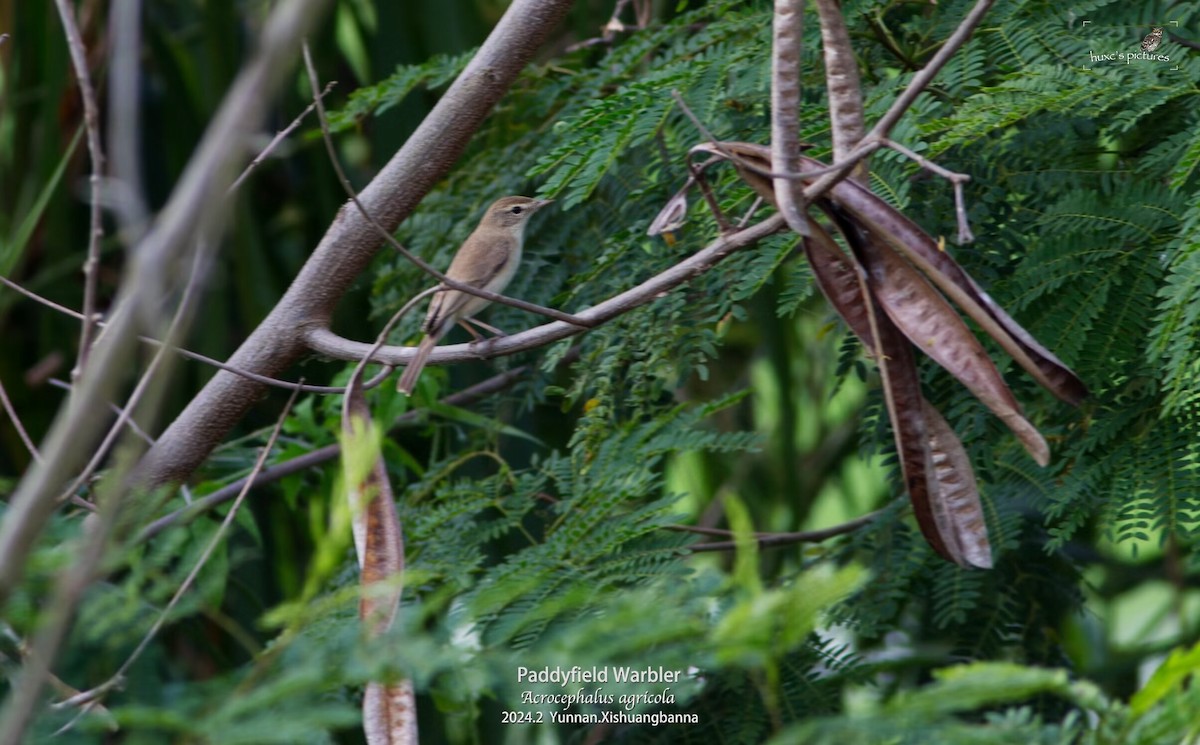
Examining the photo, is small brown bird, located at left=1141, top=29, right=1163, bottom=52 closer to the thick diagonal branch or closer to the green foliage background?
the green foliage background

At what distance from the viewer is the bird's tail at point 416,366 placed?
78.2 inches

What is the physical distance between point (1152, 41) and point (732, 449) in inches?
44.0

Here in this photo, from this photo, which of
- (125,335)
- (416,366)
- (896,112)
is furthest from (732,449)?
(125,335)

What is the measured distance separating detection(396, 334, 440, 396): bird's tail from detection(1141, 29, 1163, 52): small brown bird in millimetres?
1430

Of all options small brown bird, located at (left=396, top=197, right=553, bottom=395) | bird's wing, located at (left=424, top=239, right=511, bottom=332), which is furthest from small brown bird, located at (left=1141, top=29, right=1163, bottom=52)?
bird's wing, located at (left=424, top=239, right=511, bottom=332)

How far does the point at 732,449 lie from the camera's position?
8.14 feet

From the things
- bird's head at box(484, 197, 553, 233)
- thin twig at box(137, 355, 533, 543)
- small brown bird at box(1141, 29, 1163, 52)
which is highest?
small brown bird at box(1141, 29, 1163, 52)

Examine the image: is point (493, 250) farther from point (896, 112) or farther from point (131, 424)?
point (131, 424)

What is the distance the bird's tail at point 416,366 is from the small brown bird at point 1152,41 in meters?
1.43

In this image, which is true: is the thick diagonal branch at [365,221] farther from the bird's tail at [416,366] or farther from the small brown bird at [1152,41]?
the small brown bird at [1152,41]

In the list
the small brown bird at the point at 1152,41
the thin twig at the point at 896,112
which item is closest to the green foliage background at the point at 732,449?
the small brown bird at the point at 1152,41

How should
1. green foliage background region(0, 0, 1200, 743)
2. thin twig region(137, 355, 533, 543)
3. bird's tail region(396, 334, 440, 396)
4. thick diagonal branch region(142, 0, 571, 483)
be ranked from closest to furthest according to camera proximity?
green foliage background region(0, 0, 1200, 743) < bird's tail region(396, 334, 440, 396) < thick diagonal branch region(142, 0, 571, 483) < thin twig region(137, 355, 533, 543)

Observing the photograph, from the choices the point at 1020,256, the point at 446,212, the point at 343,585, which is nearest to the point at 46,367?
the point at 446,212

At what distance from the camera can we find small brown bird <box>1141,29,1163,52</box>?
86.4 inches
